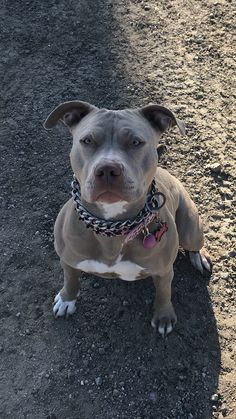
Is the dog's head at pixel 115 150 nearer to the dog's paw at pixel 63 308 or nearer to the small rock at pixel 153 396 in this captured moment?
the dog's paw at pixel 63 308

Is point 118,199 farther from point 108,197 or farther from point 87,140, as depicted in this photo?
point 87,140

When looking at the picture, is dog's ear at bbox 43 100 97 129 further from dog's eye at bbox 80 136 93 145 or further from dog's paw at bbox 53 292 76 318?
dog's paw at bbox 53 292 76 318

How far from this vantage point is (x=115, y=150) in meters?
3.15

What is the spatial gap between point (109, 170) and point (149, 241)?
2.04 ft

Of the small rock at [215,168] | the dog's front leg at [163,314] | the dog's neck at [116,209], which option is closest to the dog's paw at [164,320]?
the dog's front leg at [163,314]

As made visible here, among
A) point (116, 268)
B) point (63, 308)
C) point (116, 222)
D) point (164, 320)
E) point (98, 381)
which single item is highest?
point (116, 222)

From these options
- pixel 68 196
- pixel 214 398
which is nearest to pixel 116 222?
pixel 214 398

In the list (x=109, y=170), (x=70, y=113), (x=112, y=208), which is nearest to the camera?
(x=109, y=170)

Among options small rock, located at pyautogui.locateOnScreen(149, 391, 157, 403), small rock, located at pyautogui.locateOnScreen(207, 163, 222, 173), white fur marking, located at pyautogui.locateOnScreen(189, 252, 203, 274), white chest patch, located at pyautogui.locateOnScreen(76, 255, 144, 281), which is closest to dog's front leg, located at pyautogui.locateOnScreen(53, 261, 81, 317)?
white chest patch, located at pyautogui.locateOnScreen(76, 255, 144, 281)

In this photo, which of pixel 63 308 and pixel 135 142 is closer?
pixel 135 142

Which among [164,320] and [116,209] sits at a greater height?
[116,209]

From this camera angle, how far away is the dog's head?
3.02 meters

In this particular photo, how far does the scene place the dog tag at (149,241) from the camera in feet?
11.2

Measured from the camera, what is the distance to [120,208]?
3.33m
